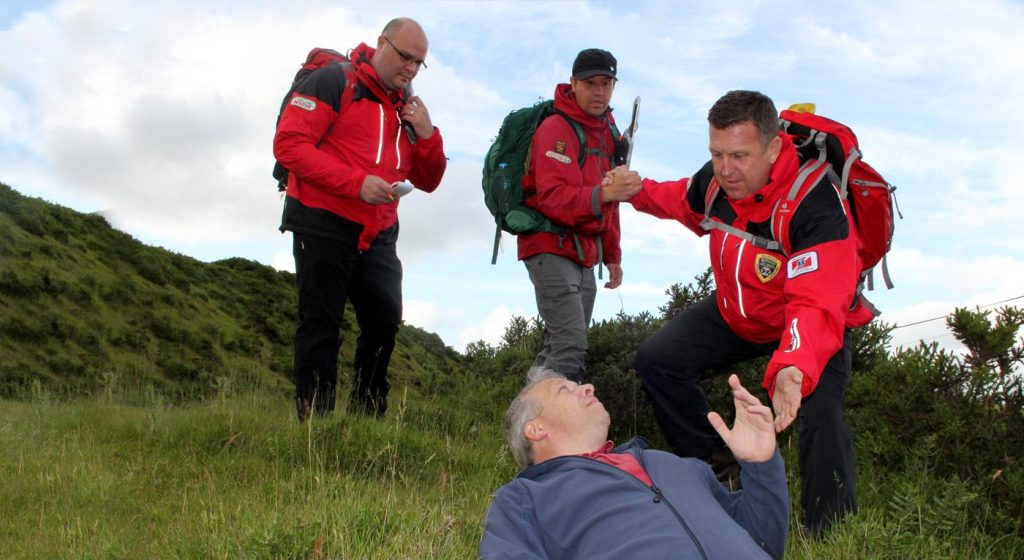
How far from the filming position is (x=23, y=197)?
83.7ft

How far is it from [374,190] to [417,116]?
93cm

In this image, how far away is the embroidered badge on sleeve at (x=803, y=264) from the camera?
4.49 metres

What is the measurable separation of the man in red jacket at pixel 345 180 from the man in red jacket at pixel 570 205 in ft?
3.36

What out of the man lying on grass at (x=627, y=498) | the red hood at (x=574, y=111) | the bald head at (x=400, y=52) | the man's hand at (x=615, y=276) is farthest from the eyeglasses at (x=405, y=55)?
the man lying on grass at (x=627, y=498)

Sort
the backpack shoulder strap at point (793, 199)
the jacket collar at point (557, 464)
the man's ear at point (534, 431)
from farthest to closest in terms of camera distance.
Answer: the backpack shoulder strap at point (793, 199)
the man's ear at point (534, 431)
the jacket collar at point (557, 464)

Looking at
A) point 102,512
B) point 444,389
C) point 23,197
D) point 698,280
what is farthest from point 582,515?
point 23,197

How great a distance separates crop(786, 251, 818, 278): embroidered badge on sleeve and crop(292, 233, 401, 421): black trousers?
3.26m

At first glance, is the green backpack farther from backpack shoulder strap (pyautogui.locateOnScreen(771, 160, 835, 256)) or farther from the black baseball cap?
backpack shoulder strap (pyautogui.locateOnScreen(771, 160, 835, 256))

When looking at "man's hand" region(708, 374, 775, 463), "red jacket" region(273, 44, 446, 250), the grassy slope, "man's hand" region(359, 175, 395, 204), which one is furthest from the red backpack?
"red jacket" region(273, 44, 446, 250)

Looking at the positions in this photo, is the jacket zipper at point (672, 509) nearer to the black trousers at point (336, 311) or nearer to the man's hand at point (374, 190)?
the man's hand at point (374, 190)

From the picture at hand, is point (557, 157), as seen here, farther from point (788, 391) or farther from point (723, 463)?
point (788, 391)

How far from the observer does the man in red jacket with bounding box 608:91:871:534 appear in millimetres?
4371

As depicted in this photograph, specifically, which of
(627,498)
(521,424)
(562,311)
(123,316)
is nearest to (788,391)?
(627,498)

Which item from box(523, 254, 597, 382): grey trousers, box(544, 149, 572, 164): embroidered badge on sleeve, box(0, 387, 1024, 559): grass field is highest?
box(544, 149, 572, 164): embroidered badge on sleeve
